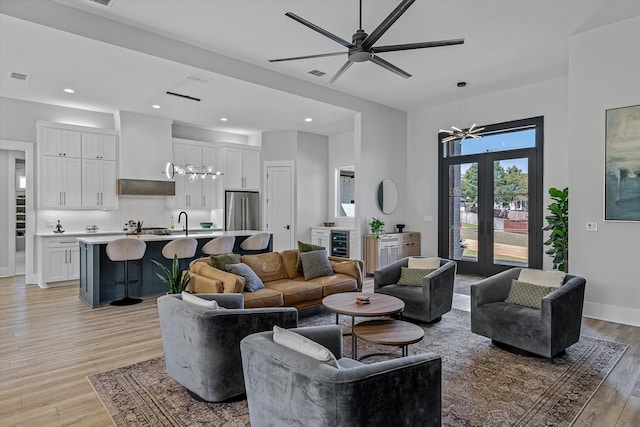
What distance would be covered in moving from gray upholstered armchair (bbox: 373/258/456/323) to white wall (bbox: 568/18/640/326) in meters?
1.74

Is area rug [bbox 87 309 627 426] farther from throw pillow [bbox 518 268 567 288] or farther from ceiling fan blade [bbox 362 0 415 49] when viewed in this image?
ceiling fan blade [bbox 362 0 415 49]

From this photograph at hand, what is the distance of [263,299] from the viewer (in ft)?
12.8

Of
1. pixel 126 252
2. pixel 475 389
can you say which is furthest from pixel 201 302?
pixel 126 252

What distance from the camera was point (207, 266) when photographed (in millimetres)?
4191

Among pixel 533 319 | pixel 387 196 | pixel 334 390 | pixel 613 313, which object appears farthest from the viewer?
pixel 387 196

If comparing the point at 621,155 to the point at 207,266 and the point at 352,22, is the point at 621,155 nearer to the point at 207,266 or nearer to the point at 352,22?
the point at 352,22

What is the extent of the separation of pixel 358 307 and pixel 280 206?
19.8ft

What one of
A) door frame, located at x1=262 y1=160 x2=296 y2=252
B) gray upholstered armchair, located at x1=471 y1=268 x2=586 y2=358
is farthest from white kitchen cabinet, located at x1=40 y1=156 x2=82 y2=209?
gray upholstered armchair, located at x1=471 y1=268 x2=586 y2=358

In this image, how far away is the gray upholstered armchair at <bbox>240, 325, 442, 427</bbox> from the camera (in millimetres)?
1550

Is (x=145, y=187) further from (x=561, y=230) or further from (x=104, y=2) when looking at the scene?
(x=561, y=230)

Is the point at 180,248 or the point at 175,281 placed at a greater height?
the point at 180,248

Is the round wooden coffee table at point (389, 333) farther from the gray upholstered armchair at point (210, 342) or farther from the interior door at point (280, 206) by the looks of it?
the interior door at point (280, 206)

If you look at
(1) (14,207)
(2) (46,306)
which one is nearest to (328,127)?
(2) (46,306)

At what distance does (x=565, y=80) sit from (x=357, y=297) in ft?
17.5
